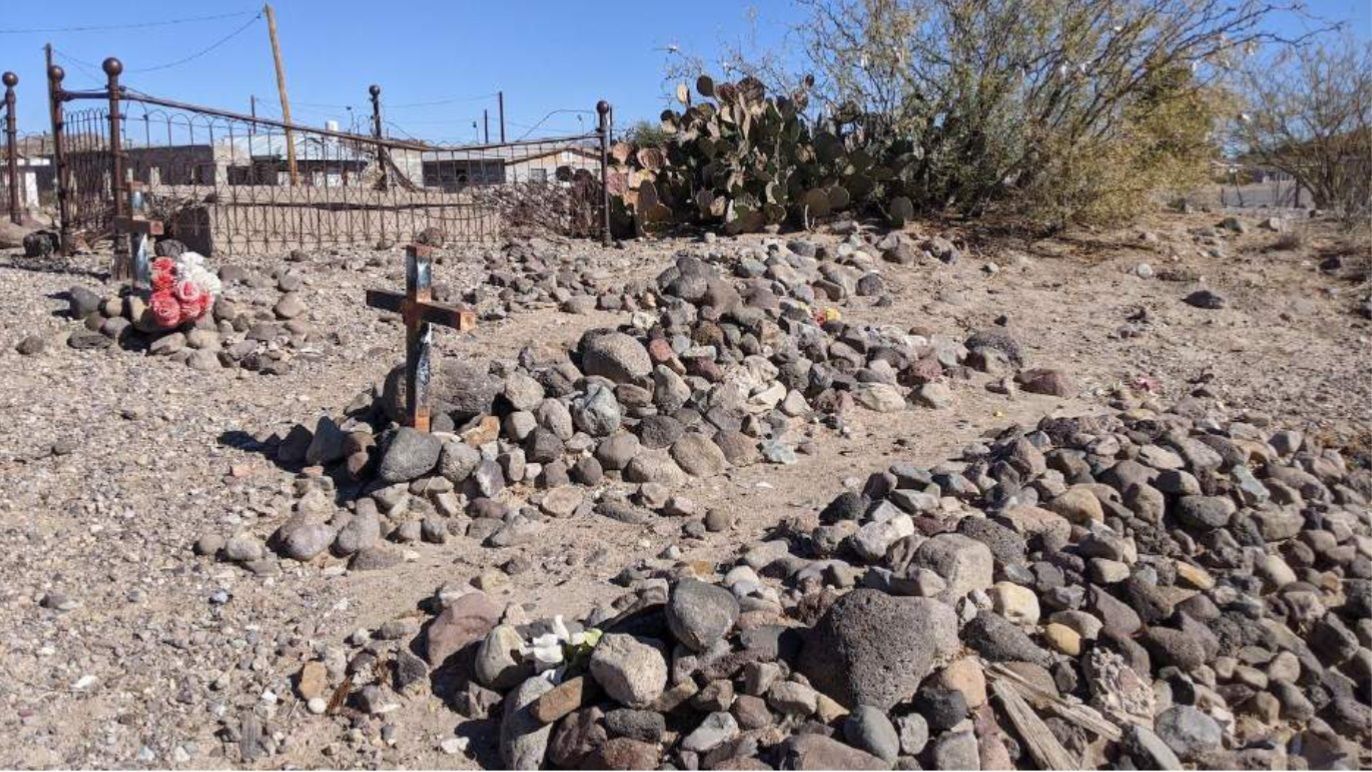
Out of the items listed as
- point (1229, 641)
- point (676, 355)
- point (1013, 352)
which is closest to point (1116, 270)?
point (1013, 352)

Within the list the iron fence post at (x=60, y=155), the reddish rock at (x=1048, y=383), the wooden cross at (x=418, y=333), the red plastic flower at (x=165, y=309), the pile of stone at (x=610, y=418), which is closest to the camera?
the pile of stone at (x=610, y=418)

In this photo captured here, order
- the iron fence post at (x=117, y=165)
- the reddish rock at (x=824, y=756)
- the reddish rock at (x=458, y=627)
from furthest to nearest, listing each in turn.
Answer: the iron fence post at (x=117, y=165) → the reddish rock at (x=458, y=627) → the reddish rock at (x=824, y=756)

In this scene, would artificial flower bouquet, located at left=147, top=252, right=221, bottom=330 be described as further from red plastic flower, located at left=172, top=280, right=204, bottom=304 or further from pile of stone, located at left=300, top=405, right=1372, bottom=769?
pile of stone, located at left=300, top=405, right=1372, bottom=769

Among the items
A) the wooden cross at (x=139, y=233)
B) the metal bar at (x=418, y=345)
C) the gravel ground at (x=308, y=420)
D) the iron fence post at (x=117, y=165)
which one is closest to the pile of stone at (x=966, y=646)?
the gravel ground at (x=308, y=420)

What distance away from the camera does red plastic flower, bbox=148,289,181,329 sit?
22.9 feet

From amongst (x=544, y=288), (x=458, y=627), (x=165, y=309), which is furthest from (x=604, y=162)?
(x=458, y=627)

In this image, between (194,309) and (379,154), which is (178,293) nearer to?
(194,309)

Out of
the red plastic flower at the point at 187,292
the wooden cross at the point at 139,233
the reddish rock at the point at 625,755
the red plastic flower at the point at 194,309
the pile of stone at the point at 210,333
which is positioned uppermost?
the wooden cross at the point at 139,233

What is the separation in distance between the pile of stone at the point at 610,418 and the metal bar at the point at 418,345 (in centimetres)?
12

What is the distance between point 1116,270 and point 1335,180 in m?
4.61

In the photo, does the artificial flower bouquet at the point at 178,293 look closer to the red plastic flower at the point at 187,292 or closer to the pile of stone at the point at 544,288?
the red plastic flower at the point at 187,292

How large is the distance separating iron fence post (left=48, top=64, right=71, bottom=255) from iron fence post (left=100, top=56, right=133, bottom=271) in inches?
34.7

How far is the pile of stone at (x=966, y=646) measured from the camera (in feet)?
10.4

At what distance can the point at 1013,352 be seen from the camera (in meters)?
7.13
